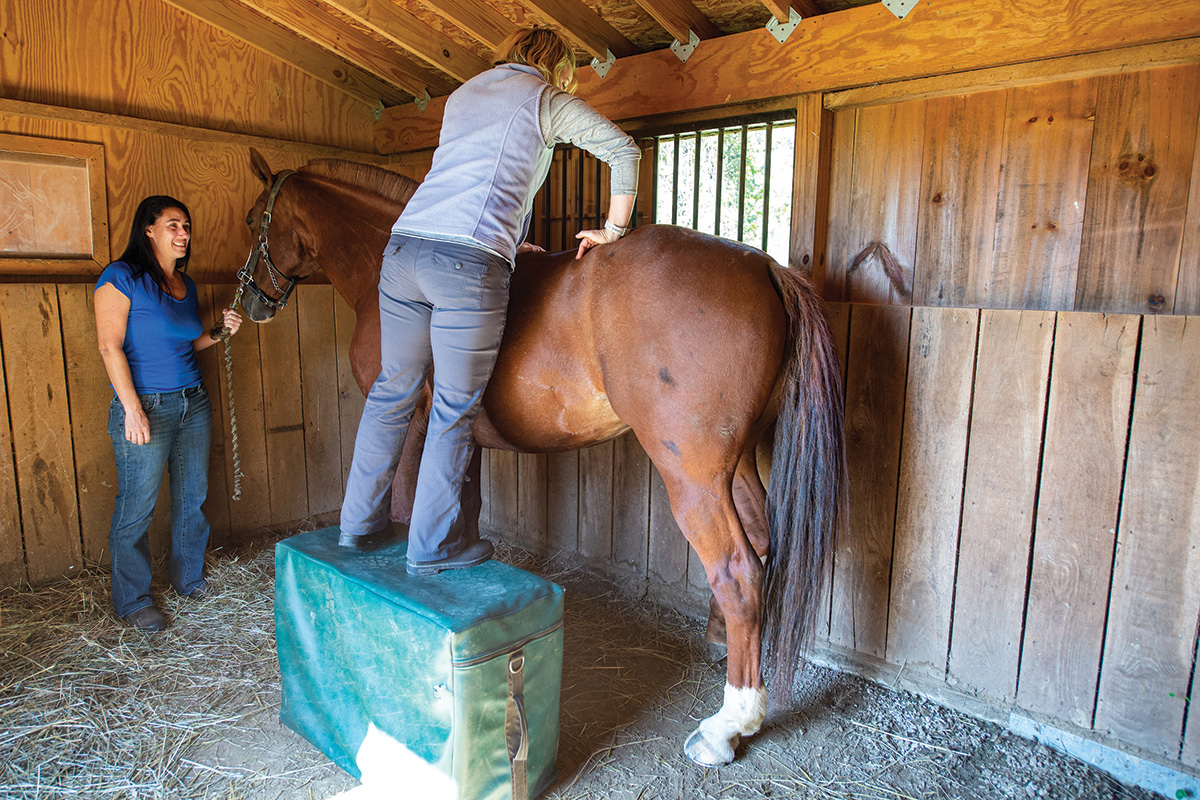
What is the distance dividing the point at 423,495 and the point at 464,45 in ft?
8.67

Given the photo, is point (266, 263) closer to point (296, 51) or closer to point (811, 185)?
point (296, 51)

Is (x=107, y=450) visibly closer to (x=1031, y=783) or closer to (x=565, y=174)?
(x=565, y=174)

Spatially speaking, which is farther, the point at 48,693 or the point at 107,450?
the point at 107,450

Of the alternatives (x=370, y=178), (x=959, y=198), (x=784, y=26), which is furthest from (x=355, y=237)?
(x=959, y=198)

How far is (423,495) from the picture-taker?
7.05 ft

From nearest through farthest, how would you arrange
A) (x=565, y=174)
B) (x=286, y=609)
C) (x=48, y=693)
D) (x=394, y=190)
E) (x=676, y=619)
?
(x=286, y=609) < (x=48, y=693) < (x=394, y=190) < (x=676, y=619) < (x=565, y=174)

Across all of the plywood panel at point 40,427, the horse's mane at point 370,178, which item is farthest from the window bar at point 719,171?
the plywood panel at point 40,427

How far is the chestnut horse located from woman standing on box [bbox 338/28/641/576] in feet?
0.86

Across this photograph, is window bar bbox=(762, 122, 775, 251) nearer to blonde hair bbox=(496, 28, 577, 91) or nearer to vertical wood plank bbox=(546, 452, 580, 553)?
blonde hair bbox=(496, 28, 577, 91)

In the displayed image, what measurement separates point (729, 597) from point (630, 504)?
1.26 metres

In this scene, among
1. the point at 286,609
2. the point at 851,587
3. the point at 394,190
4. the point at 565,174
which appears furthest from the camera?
the point at 565,174

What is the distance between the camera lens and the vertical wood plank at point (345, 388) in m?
4.27

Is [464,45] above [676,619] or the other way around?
above

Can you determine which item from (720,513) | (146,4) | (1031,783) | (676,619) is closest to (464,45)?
(146,4)
